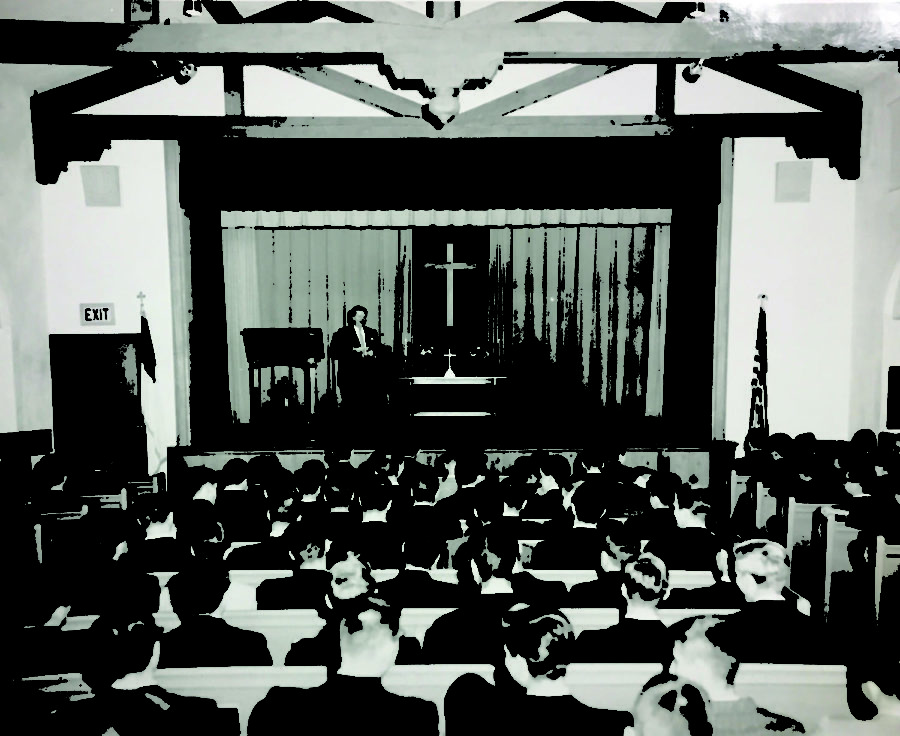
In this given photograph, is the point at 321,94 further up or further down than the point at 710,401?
further up

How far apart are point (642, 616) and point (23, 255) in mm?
7424

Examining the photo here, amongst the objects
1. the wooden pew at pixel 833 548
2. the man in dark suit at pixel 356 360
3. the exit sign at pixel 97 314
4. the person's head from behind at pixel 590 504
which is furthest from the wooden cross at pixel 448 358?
the wooden pew at pixel 833 548

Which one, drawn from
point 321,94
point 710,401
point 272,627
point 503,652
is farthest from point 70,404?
point 710,401

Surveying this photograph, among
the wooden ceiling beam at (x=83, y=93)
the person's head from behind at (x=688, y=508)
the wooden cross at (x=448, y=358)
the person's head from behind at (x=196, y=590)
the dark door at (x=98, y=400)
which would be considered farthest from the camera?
the wooden cross at (x=448, y=358)

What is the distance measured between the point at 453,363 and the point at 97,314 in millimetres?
4421

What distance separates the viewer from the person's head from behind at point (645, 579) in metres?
2.54

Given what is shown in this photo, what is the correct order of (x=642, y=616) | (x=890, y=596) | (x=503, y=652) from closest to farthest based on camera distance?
(x=503, y=652) → (x=642, y=616) → (x=890, y=596)

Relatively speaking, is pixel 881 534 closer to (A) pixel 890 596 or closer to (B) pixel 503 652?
(A) pixel 890 596

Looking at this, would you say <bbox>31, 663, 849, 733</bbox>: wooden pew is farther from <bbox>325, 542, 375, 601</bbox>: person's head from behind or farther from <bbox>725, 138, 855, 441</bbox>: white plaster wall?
<bbox>725, 138, 855, 441</bbox>: white plaster wall

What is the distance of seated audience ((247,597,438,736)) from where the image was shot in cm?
194

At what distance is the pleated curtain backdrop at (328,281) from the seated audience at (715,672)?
7.37m

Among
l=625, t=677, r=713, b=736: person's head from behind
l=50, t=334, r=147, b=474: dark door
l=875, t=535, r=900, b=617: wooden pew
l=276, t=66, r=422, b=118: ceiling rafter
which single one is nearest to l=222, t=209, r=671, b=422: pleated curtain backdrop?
l=50, t=334, r=147, b=474: dark door

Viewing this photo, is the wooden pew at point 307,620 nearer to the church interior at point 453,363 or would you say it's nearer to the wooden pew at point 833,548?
the church interior at point 453,363

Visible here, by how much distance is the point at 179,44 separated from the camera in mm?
3746
